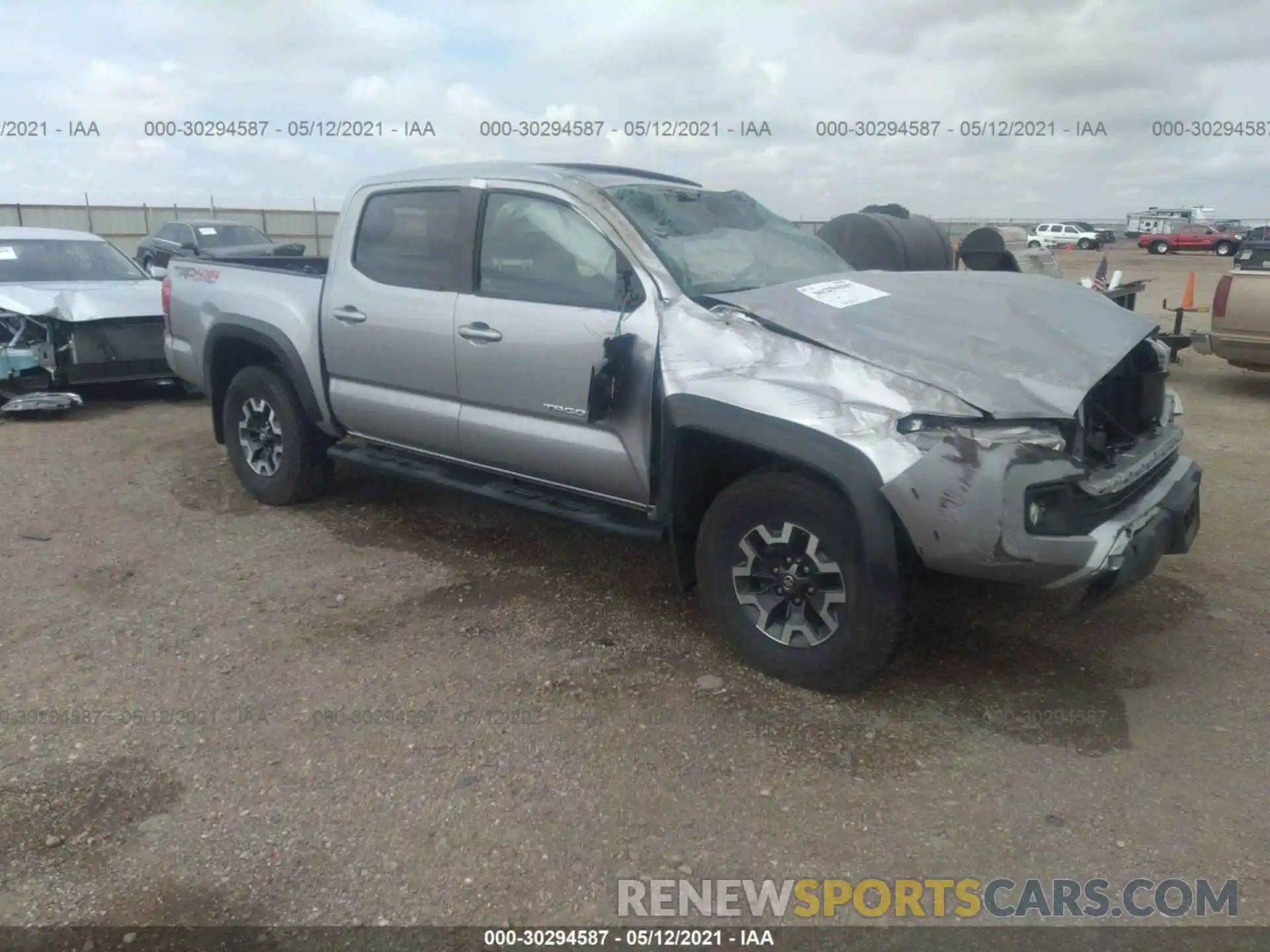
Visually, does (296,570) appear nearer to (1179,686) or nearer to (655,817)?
(655,817)

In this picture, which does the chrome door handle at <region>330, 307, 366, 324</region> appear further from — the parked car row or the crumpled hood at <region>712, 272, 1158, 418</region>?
the parked car row

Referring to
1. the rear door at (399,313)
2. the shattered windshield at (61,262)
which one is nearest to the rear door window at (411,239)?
the rear door at (399,313)

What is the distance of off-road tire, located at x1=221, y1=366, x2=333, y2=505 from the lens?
5.39 meters

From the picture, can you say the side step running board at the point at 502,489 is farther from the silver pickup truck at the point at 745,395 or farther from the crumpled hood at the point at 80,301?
the crumpled hood at the point at 80,301

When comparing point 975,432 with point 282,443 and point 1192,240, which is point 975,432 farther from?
point 1192,240

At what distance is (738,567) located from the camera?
141 inches

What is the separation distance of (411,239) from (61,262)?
20.2 ft

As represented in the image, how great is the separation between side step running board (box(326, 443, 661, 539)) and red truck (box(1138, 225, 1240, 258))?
153ft

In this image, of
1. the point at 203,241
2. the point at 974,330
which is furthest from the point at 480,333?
the point at 203,241

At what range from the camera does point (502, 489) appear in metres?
4.41

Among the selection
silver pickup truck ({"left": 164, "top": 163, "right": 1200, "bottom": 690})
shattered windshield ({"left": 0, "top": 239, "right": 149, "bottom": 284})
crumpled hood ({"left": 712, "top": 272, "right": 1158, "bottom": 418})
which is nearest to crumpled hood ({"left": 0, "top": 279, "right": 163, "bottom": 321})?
shattered windshield ({"left": 0, "top": 239, "right": 149, "bottom": 284})

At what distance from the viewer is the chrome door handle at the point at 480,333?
164 inches

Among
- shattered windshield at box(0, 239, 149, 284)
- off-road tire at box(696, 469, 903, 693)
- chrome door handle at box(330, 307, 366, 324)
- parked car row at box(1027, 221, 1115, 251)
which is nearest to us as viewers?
off-road tire at box(696, 469, 903, 693)

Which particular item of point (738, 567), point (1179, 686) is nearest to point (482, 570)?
point (738, 567)
